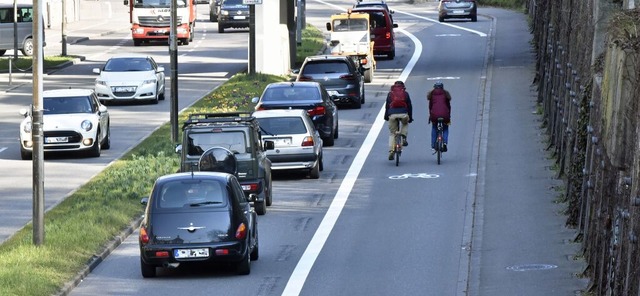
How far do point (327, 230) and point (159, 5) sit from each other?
4561cm

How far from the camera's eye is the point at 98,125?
118 ft

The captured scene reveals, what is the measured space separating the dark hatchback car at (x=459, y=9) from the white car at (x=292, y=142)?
51.1 m

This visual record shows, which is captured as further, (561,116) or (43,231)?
(561,116)

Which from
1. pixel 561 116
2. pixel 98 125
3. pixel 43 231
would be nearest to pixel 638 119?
pixel 43 231

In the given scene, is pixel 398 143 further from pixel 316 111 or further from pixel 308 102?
pixel 308 102

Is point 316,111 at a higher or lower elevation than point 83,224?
higher

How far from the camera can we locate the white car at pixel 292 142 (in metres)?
30.8

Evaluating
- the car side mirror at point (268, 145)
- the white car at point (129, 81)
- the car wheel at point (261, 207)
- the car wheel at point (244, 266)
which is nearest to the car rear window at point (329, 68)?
the white car at point (129, 81)

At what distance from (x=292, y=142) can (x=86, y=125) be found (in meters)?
Result: 6.76

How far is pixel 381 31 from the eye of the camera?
59969mm

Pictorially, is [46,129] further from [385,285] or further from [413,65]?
[413,65]

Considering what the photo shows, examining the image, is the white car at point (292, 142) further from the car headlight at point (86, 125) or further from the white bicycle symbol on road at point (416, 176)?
the car headlight at point (86, 125)

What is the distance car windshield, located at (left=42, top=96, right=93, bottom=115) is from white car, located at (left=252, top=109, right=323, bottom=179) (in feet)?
22.1

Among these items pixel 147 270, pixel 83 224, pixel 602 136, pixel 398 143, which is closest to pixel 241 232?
pixel 147 270
